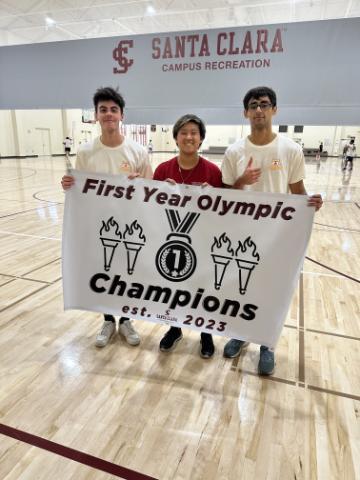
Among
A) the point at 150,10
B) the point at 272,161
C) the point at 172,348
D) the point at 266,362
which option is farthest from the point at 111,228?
the point at 150,10

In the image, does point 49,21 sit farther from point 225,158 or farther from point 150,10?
point 225,158

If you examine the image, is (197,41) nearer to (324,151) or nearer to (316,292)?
(316,292)

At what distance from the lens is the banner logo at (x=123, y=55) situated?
5.20 metres

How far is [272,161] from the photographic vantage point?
1.96 meters

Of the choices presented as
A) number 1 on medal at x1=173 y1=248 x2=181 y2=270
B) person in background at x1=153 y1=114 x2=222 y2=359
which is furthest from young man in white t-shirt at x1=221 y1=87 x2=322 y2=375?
number 1 on medal at x1=173 y1=248 x2=181 y2=270

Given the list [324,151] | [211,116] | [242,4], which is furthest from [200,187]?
[324,151]

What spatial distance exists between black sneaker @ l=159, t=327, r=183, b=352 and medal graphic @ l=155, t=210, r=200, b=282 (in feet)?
1.86

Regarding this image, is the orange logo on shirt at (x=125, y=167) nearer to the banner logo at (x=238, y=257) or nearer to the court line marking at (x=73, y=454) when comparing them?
the banner logo at (x=238, y=257)

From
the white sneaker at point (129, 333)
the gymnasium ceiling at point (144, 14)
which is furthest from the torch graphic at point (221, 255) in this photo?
the gymnasium ceiling at point (144, 14)

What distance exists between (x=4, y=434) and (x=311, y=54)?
5.30m

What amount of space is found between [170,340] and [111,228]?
0.95m

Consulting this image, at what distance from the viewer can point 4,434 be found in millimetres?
1648

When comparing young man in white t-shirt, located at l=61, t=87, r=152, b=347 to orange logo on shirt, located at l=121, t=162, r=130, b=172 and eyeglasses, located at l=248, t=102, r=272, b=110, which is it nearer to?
orange logo on shirt, located at l=121, t=162, r=130, b=172

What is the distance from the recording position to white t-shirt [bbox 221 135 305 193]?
1959 mm
